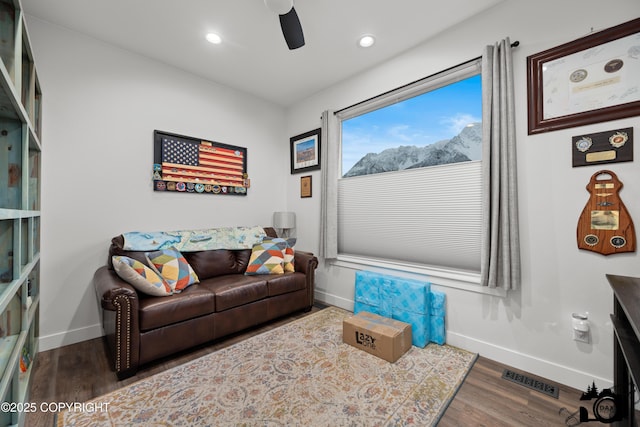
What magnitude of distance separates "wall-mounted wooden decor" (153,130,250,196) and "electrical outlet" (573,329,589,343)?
3.55 metres

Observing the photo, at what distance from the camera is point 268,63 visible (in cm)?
303

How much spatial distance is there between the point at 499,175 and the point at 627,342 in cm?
126

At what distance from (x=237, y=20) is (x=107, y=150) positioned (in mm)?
1788

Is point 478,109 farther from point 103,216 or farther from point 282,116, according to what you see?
point 103,216

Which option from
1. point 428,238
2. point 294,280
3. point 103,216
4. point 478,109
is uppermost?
point 478,109

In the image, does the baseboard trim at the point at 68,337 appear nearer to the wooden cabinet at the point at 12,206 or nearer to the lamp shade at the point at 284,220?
the wooden cabinet at the point at 12,206

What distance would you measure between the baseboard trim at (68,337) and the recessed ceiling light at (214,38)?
297cm

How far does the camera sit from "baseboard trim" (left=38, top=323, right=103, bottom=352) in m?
2.32

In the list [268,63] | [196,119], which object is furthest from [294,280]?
[268,63]

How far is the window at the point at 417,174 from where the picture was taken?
7.96 feet

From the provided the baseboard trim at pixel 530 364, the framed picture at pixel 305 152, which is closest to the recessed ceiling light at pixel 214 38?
the framed picture at pixel 305 152

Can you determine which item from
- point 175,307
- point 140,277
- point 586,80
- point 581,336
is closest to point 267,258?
point 175,307

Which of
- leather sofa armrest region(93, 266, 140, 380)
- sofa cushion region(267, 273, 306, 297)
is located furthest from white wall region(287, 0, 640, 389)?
leather sofa armrest region(93, 266, 140, 380)

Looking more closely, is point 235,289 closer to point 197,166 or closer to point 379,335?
point 379,335
